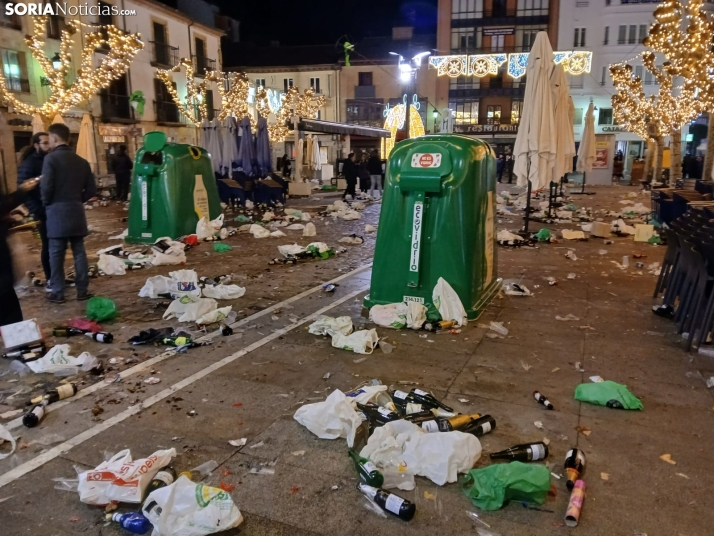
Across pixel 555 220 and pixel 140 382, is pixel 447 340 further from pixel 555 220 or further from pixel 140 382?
pixel 555 220

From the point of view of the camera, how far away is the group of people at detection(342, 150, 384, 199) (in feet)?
58.1

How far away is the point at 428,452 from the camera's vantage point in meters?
2.77

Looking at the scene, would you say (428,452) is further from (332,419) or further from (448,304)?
(448,304)

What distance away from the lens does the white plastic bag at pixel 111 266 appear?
23.9ft

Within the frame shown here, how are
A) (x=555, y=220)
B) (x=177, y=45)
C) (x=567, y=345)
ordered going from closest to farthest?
(x=567, y=345)
(x=555, y=220)
(x=177, y=45)

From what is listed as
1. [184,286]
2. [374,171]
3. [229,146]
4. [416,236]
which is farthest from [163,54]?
[416,236]

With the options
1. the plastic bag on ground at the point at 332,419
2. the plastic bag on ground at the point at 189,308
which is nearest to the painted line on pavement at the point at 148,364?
the plastic bag on ground at the point at 189,308

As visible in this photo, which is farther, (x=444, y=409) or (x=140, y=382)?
(x=140, y=382)

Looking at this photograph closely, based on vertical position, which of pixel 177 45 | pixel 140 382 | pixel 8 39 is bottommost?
pixel 140 382

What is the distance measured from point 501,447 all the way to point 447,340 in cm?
177

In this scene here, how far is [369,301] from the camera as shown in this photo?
5.56m

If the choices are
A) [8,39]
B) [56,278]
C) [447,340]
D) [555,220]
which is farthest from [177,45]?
[447,340]

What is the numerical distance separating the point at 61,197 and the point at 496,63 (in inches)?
848

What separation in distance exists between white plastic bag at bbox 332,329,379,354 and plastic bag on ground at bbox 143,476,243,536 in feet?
6.96
